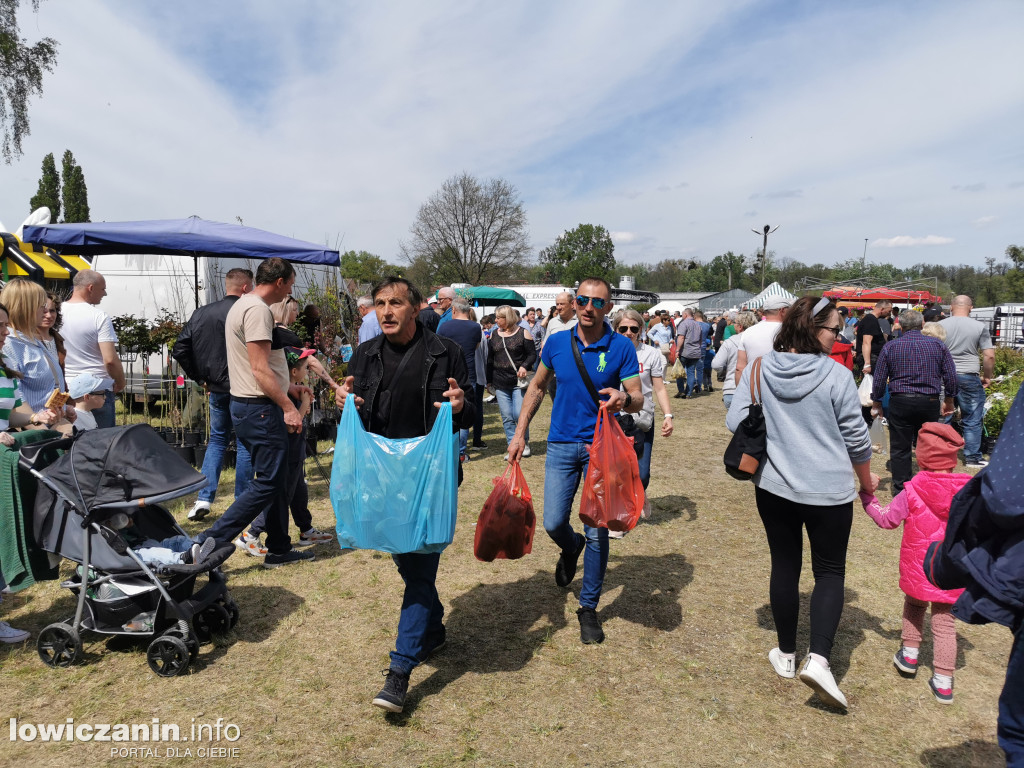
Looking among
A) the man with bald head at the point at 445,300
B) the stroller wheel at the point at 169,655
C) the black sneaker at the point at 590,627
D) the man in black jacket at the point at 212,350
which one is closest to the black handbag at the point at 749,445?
the black sneaker at the point at 590,627

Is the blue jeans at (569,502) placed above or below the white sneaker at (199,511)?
above

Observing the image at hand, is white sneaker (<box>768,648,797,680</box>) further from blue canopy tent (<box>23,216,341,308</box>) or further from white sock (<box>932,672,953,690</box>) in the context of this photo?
blue canopy tent (<box>23,216,341,308</box>)

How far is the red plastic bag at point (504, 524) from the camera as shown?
139 inches

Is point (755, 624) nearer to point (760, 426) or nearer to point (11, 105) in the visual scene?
point (760, 426)

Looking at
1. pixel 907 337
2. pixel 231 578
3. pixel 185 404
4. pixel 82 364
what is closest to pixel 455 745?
pixel 231 578

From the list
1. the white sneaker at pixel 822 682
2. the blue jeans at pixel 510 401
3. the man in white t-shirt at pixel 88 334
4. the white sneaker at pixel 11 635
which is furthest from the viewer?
the blue jeans at pixel 510 401

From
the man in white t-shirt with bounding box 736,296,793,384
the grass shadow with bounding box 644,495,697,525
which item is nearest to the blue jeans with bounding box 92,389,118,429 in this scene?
the grass shadow with bounding box 644,495,697,525

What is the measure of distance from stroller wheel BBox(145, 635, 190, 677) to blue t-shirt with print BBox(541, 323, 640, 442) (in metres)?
2.24

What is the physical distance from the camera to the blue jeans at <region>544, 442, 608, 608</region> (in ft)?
12.2

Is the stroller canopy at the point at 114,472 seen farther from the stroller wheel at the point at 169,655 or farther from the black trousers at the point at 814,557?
the black trousers at the point at 814,557

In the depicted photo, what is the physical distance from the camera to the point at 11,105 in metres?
19.1

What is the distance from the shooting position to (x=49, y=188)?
1770 inches

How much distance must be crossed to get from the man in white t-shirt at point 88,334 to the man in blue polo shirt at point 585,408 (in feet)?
11.8

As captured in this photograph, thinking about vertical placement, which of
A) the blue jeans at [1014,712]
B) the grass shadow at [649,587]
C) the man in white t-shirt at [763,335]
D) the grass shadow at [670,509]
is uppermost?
the man in white t-shirt at [763,335]
